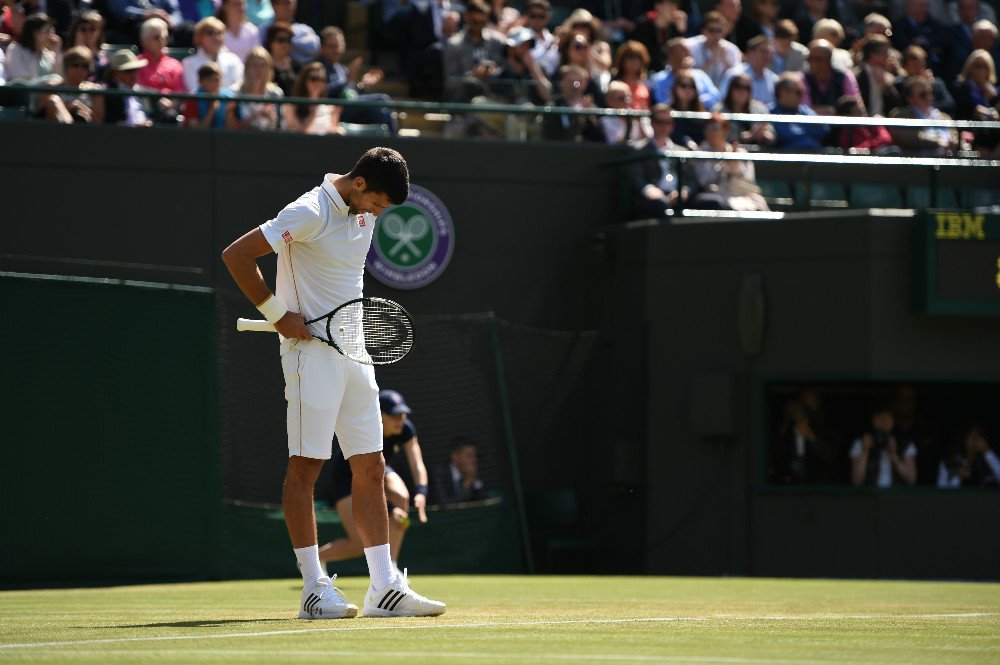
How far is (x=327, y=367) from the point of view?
8.43 m

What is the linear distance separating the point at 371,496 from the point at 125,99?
8.85 m

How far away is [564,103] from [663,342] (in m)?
2.85

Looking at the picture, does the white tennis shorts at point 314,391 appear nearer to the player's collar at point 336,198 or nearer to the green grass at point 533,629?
the player's collar at point 336,198

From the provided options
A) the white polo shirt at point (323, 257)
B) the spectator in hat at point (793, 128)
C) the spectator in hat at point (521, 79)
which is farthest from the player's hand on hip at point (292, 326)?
the spectator in hat at point (793, 128)

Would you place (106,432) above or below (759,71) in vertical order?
→ below

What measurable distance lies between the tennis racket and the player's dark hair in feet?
1.76

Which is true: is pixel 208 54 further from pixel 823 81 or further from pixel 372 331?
pixel 372 331

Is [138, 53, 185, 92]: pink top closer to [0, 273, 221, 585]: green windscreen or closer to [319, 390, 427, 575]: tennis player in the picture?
[0, 273, 221, 585]: green windscreen

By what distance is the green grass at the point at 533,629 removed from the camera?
654 cm

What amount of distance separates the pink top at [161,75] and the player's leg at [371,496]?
8934 millimetres

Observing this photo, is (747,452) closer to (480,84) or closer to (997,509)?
(997,509)

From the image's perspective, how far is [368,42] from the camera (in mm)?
20422

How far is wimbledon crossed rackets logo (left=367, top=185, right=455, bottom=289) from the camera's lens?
17422 mm

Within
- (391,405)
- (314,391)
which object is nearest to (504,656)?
(314,391)
